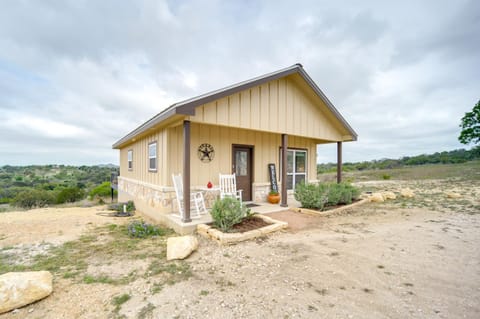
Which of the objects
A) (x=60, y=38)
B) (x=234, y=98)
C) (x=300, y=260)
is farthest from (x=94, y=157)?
(x=300, y=260)

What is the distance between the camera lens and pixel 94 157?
21.8m

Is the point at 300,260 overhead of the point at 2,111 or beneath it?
beneath

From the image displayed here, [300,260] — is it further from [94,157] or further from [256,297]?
[94,157]

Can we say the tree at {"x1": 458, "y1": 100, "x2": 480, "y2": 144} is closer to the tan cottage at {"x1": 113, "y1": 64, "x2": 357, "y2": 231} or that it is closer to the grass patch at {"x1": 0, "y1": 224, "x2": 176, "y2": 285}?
the tan cottage at {"x1": 113, "y1": 64, "x2": 357, "y2": 231}

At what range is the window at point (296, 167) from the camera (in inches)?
331

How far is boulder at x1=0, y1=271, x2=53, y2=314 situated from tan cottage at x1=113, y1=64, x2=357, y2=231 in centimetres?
255

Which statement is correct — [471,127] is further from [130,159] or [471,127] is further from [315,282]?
[130,159]

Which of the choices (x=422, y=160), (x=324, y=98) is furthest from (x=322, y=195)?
(x=422, y=160)

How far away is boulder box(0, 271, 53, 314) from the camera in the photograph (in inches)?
83.3

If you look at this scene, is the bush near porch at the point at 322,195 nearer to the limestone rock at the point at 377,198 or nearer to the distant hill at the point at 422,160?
the limestone rock at the point at 377,198

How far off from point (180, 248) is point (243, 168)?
4.07m

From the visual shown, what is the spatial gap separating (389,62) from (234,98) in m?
9.77

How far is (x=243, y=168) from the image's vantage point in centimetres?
716

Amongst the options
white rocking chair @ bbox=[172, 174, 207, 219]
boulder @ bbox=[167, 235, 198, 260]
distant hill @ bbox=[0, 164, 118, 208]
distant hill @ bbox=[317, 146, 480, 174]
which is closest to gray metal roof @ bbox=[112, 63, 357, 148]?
white rocking chair @ bbox=[172, 174, 207, 219]
